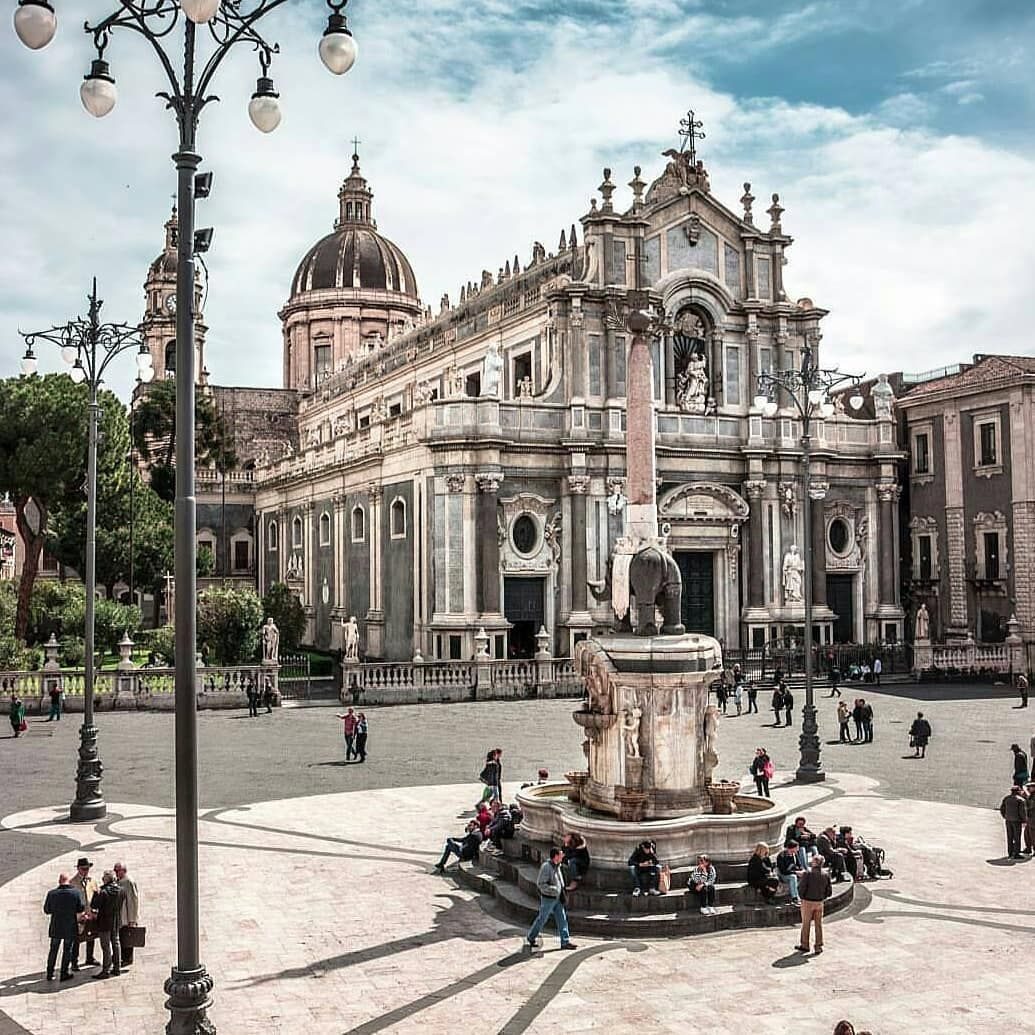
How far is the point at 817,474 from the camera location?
4669 cm

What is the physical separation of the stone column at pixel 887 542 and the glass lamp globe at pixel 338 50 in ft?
135

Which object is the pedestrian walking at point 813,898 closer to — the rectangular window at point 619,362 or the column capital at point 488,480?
the column capital at point 488,480

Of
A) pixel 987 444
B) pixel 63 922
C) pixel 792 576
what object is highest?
pixel 987 444

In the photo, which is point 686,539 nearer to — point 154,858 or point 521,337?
point 521,337

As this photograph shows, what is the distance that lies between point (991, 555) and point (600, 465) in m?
15.3

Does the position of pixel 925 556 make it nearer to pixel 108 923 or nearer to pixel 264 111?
pixel 108 923

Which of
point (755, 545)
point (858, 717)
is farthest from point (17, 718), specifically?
point (755, 545)

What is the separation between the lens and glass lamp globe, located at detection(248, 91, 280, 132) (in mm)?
10070

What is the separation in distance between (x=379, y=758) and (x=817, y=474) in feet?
85.7

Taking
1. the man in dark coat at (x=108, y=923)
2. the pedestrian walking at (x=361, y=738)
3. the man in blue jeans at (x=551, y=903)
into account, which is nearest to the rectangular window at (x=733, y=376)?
the pedestrian walking at (x=361, y=738)

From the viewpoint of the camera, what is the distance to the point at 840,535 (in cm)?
4753

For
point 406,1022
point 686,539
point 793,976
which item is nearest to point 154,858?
Answer: point 406,1022

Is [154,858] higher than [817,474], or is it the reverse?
[817,474]

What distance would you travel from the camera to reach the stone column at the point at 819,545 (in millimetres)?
45344
